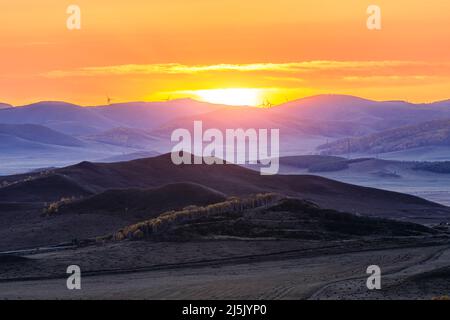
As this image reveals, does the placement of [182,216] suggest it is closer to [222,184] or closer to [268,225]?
[268,225]

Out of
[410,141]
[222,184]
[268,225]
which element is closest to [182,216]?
[268,225]

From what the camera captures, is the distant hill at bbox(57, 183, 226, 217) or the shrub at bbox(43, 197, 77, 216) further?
the distant hill at bbox(57, 183, 226, 217)

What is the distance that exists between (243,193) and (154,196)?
14.0 meters

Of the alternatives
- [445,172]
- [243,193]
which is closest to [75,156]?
[445,172]

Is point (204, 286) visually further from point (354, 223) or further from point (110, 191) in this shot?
point (110, 191)

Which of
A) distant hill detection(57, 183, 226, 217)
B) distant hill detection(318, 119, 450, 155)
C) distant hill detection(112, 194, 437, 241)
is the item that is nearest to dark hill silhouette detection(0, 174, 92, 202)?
distant hill detection(57, 183, 226, 217)

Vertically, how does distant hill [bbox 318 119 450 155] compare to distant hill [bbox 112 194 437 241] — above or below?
above

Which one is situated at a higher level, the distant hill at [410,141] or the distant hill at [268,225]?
the distant hill at [410,141]

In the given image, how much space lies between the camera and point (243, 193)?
72.6 m

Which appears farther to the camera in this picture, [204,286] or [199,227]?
[199,227]

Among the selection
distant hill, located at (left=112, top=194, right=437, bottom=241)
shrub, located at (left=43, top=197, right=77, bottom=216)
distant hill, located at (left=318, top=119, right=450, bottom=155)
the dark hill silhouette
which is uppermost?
distant hill, located at (left=318, top=119, right=450, bottom=155)

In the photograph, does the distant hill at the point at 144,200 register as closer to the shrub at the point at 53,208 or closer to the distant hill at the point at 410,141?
the shrub at the point at 53,208

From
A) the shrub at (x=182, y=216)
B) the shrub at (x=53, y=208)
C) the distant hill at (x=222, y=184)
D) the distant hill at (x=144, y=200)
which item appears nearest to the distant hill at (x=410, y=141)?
the distant hill at (x=222, y=184)

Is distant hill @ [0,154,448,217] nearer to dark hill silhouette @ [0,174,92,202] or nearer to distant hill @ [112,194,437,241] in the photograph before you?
dark hill silhouette @ [0,174,92,202]
